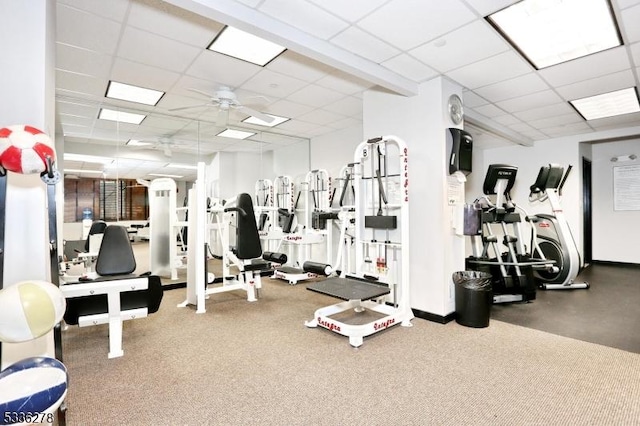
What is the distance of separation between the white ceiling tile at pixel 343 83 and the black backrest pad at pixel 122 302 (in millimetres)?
2747

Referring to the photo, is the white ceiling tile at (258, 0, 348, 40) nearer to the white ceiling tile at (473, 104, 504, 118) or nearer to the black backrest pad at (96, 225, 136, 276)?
the black backrest pad at (96, 225, 136, 276)

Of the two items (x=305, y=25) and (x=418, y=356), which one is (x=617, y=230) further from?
(x=305, y=25)

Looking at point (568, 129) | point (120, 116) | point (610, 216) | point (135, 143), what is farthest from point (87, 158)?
point (610, 216)

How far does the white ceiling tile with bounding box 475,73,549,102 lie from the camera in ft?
12.0

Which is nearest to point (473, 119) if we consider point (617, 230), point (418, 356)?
point (418, 356)

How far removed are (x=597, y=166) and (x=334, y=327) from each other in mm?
7210

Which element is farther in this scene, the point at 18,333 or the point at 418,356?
the point at 418,356

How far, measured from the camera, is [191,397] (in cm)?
203

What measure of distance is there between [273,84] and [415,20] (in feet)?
6.19

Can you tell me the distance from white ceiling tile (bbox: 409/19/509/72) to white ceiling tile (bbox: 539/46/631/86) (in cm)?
94

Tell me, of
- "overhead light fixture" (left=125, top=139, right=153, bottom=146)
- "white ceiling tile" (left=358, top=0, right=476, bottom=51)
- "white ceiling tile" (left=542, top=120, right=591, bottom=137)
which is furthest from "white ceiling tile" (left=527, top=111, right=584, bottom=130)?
"overhead light fixture" (left=125, top=139, right=153, bottom=146)

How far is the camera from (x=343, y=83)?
12.5ft

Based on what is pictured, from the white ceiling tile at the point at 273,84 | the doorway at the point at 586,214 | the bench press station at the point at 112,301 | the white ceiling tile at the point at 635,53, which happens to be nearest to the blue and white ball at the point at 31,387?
the bench press station at the point at 112,301

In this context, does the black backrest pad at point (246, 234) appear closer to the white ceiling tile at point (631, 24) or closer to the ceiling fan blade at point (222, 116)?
the ceiling fan blade at point (222, 116)
